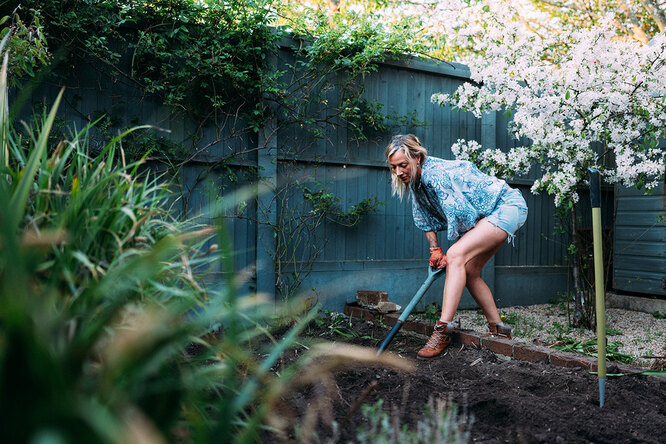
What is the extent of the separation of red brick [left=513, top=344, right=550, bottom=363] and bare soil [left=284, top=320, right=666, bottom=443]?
14cm

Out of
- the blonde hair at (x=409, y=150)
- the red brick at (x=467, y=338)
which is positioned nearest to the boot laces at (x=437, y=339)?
the red brick at (x=467, y=338)

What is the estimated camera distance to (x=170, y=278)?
1382 mm

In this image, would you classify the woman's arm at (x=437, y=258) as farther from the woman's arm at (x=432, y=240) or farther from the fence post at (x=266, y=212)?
the fence post at (x=266, y=212)

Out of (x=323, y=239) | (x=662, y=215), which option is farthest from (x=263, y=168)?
(x=662, y=215)

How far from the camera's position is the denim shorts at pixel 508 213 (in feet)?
10.9

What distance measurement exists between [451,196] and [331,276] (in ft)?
5.19

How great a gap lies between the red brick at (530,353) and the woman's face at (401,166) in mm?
1217

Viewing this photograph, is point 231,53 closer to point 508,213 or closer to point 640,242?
point 508,213

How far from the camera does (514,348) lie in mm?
3004

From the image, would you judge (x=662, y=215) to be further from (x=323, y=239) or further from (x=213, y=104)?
(x=213, y=104)

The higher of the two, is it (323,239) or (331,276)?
(323,239)

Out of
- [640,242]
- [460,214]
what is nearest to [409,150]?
[460,214]

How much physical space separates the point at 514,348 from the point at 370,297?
62.5 inches

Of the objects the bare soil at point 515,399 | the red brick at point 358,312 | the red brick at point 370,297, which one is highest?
the red brick at point 370,297
